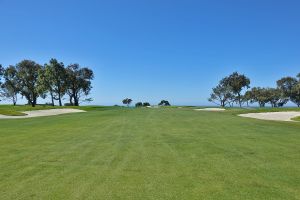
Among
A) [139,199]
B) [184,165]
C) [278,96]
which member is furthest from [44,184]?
[278,96]

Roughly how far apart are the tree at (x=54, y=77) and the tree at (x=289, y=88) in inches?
2863

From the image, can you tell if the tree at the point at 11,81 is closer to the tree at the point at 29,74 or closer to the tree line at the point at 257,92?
the tree at the point at 29,74

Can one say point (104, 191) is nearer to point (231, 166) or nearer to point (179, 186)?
point (179, 186)

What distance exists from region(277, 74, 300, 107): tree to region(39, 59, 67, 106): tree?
7272 centimetres

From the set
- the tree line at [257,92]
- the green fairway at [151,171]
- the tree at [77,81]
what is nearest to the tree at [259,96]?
the tree line at [257,92]

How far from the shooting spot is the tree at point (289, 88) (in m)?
103

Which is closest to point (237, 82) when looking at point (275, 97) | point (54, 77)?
point (275, 97)

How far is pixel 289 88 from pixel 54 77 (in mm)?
77541

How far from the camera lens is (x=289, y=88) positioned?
10725cm

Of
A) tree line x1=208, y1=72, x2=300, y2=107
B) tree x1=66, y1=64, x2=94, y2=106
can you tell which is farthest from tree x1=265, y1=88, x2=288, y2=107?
tree x1=66, y1=64, x2=94, y2=106

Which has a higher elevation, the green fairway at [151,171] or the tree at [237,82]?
the tree at [237,82]

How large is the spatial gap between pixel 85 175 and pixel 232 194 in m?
3.47

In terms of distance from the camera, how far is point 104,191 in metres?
6.21

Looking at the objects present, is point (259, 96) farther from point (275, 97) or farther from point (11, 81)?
point (11, 81)
